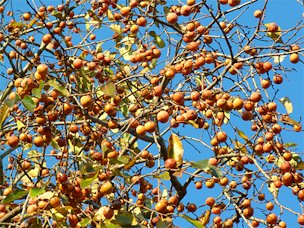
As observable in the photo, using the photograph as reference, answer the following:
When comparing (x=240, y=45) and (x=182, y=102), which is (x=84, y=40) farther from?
(x=182, y=102)

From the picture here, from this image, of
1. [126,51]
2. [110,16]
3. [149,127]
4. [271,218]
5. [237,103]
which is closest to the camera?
[149,127]

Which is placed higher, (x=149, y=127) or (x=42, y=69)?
(x=42, y=69)

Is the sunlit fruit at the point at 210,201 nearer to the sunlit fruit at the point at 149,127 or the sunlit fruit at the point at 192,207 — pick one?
the sunlit fruit at the point at 192,207

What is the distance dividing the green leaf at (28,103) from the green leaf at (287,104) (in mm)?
1276

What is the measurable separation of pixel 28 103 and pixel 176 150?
55 cm

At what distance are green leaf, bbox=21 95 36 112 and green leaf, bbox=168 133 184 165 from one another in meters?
0.50

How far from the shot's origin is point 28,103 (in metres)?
2.03

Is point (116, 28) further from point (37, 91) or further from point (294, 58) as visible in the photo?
point (37, 91)

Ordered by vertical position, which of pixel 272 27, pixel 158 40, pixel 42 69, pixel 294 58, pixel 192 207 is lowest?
pixel 192 207

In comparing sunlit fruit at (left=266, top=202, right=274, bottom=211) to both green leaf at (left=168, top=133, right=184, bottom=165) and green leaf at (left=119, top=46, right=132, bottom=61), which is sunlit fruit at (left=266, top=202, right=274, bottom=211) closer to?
green leaf at (left=168, top=133, right=184, bottom=165)

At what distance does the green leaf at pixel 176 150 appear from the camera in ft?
6.58

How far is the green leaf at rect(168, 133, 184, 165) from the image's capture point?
79.0 inches

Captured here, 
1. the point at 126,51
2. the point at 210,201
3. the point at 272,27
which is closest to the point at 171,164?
the point at 210,201

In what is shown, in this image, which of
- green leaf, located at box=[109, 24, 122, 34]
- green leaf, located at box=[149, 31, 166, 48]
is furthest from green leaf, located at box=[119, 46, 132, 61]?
green leaf, located at box=[149, 31, 166, 48]
